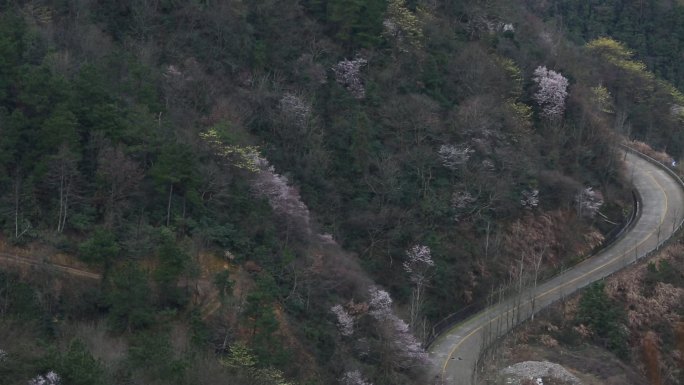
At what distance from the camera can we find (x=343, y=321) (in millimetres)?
39594

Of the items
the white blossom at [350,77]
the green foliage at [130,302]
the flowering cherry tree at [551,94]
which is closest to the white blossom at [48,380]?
the green foliage at [130,302]

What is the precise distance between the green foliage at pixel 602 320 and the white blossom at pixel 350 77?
52.2 ft

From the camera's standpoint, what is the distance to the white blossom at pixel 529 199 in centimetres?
5219

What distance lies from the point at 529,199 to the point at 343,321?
653 inches

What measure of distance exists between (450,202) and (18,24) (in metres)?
21.9

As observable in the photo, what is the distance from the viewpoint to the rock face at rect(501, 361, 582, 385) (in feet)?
131

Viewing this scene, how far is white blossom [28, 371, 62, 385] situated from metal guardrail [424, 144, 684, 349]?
62.8 feet

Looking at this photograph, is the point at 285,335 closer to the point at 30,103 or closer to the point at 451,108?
the point at 30,103

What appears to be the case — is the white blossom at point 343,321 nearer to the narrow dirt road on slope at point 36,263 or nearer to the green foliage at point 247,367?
the green foliage at point 247,367

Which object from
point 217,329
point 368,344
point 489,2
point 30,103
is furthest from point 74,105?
point 489,2

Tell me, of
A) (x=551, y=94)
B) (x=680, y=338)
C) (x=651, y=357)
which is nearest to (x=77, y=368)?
(x=651, y=357)

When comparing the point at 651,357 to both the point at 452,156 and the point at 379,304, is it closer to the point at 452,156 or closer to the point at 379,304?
the point at 379,304

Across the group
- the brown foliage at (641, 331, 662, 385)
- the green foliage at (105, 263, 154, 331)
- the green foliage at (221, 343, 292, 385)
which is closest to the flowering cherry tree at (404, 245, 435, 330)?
the brown foliage at (641, 331, 662, 385)

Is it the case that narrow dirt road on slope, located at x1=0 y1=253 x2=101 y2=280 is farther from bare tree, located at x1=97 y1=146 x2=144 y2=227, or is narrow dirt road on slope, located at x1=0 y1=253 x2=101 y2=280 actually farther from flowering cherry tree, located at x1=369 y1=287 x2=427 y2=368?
flowering cherry tree, located at x1=369 y1=287 x2=427 y2=368
